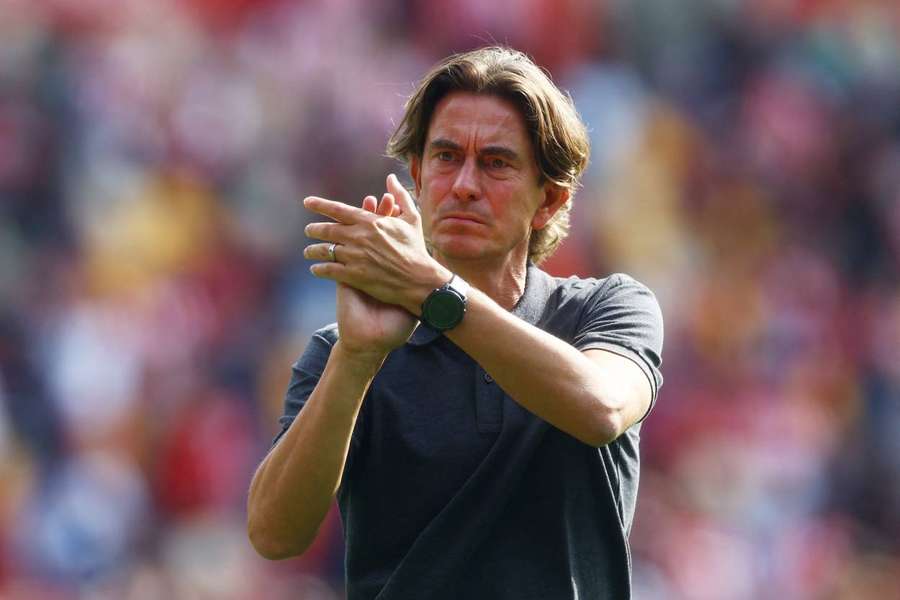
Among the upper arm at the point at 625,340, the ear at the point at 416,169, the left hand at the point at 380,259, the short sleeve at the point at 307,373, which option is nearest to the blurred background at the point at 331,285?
the ear at the point at 416,169

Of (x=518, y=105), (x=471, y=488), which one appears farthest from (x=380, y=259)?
(x=518, y=105)

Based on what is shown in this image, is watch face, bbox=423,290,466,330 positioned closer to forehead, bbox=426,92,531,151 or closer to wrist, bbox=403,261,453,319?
wrist, bbox=403,261,453,319

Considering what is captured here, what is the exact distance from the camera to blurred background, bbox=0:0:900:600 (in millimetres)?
5137

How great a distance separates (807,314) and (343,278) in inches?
196

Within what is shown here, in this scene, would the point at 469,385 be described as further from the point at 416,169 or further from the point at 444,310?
the point at 416,169

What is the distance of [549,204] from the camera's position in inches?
106

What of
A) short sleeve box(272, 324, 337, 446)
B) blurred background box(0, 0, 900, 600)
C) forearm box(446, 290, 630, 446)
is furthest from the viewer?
blurred background box(0, 0, 900, 600)

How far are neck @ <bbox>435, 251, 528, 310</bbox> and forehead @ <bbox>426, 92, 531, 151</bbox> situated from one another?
Answer: 212 mm

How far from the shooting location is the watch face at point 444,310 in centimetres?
213

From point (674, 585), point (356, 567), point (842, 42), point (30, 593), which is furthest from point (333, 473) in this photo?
point (842, 42)

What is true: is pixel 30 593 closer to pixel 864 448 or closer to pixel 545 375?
pixel 545 375

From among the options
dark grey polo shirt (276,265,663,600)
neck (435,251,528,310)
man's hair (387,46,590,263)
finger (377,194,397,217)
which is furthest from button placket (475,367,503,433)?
man's hair (387,46,590,263)

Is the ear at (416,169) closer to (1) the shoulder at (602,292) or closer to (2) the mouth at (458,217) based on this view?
(2) the mouth at (458,217)

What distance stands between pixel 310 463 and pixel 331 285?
3.47 metres
